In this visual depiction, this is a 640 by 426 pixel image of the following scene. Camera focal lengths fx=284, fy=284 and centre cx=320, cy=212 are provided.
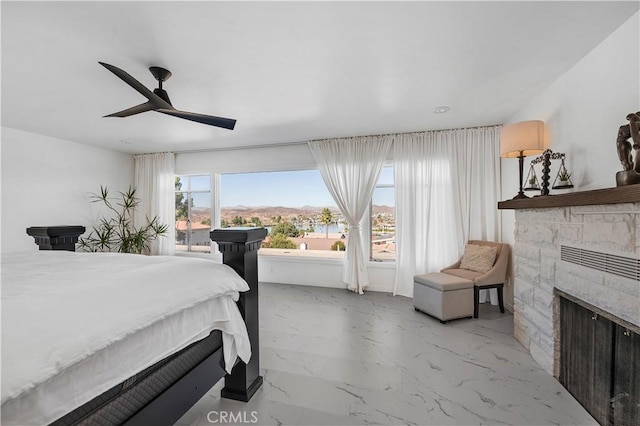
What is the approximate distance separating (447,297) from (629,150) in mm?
2014

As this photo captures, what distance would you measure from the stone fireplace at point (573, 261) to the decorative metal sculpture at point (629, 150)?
0.13m

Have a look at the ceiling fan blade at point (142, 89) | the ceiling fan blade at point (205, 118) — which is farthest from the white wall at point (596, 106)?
the ceiling fan blade at point (142, 89)

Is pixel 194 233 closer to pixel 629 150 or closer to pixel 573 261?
pixel 573 261

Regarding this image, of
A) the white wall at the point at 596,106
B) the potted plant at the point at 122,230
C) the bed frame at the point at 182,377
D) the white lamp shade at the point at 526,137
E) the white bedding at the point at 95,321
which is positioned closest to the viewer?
the white bedding at the point at 95,321

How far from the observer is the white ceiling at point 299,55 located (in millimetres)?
1686

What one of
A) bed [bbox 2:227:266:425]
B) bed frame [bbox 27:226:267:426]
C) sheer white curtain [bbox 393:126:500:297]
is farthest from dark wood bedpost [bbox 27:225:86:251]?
sheer white curtain [bbox 393:126:500:297]

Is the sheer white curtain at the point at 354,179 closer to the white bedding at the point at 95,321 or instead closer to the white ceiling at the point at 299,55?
the white ceiling at the point at 299,55

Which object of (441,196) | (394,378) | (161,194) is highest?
(161,194)

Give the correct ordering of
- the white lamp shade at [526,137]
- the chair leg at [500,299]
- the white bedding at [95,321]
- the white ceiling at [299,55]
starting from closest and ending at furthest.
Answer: the white bedding at [95,321]
the white ceiling at [299,55]
the white lamp shade at [526,137]
the chair leg at [500,299]

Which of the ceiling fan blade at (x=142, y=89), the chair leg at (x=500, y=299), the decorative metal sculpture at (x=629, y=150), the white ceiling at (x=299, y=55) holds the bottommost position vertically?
the chair leg at (x=500, y=299)

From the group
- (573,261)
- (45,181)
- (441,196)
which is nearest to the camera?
(573,261)

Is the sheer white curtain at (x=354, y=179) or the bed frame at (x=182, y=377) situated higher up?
the sheer white curtain at (x=354, y=179)

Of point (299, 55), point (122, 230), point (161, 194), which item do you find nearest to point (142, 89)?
point (299, 55)

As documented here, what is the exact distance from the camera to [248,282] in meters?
1.81
